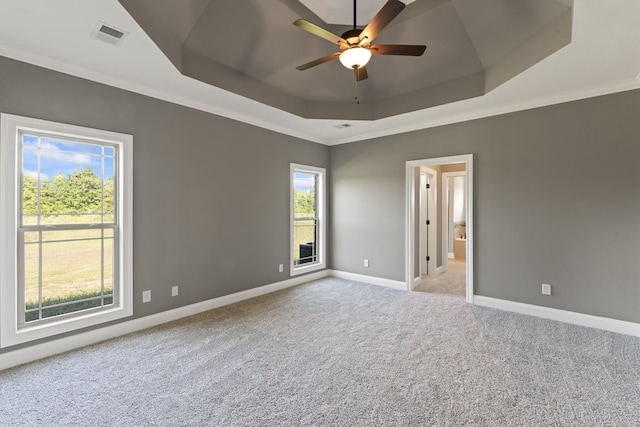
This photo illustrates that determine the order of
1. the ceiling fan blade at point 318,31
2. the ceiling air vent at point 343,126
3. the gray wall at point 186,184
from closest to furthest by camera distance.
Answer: the ceiling fan blade at point 318,31
the gray wall at point 186,184
the ceiling air vent at point 343,126

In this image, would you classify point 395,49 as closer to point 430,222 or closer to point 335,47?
point 335,47

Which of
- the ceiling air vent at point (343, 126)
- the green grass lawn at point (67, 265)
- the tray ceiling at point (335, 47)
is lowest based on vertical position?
the green grass lawn at point (67, 265)

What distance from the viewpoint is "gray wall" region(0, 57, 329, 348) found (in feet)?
9.00

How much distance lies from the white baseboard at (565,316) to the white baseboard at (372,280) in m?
1.17

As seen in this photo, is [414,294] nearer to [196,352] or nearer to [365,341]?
[365,341]

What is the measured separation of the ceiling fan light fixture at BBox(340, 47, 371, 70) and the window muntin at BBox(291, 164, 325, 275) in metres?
2.76

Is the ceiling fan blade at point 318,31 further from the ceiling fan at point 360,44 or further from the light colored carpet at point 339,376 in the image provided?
the light colored carpet at point 339,376

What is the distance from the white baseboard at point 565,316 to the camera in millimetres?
3068

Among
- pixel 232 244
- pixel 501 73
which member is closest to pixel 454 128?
pixel 501 73

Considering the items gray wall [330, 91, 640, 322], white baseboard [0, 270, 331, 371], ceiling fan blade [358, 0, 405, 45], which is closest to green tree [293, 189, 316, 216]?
white baseboard [0, 270, 331, 371]

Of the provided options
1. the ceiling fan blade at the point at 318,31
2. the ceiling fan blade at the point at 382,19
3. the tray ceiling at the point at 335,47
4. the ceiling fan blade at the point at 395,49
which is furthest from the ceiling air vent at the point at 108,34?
the ceiling fan blade at the point at 395,49

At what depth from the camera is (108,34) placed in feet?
7.44

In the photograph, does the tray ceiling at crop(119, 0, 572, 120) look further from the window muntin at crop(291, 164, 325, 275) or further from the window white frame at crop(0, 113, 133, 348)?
the window muntin at crop(291, 164, 325, 275)

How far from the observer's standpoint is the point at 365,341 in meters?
2.93
